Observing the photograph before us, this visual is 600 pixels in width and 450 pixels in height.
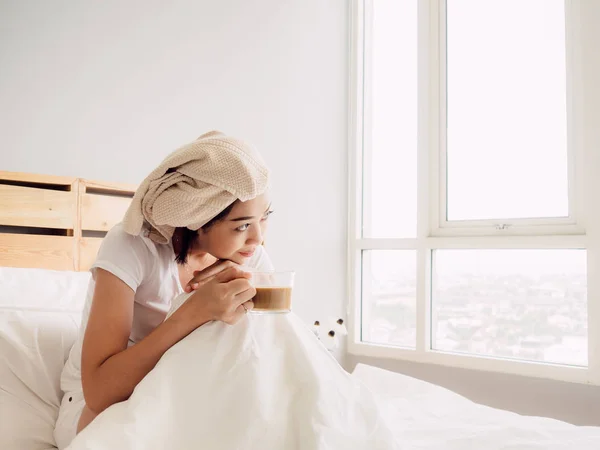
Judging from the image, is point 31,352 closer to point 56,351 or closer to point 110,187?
point 56,351

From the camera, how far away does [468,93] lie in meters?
3.16

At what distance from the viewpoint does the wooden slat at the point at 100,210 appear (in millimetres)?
2127

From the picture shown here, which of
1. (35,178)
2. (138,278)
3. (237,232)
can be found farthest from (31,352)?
(35,178)

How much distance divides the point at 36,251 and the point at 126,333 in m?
1.01

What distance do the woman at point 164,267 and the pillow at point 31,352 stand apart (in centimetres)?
6

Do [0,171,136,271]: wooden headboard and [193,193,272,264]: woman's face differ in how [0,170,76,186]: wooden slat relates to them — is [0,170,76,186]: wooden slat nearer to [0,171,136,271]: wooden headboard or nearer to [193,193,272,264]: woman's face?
[0,171,136,271]: wooden headboard

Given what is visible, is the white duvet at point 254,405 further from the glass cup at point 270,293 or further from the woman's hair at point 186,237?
the woman's hair at point 186,237

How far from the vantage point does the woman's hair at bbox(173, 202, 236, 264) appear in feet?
4.15

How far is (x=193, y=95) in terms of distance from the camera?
2682 mm

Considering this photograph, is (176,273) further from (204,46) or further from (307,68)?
(307,68)

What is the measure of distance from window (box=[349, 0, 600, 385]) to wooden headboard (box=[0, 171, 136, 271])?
1.76 metres

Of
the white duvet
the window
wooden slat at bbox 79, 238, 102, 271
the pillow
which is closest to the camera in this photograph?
the white duvet

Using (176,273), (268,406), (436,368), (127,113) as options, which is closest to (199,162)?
(176,273)

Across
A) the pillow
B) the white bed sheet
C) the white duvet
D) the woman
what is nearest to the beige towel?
the woman
